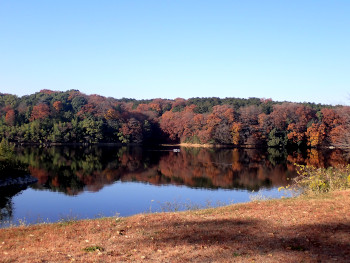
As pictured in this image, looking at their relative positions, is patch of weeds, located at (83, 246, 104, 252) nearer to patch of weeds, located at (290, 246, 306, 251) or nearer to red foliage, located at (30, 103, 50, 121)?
patch of weeds, located at (290, 246, 306, 251)

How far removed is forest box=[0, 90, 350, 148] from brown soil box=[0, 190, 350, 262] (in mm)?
52451

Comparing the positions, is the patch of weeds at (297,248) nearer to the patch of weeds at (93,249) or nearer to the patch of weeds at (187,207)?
the patch of weeds at (93,249)

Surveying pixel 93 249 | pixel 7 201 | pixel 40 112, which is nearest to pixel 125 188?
pixel 7 201

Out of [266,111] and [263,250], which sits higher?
[266,111]

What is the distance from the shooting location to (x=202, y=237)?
22.7ft

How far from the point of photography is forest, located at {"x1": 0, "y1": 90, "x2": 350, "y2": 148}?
6175cm

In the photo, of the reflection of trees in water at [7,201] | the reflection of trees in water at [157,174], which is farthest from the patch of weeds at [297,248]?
the reflection of trees in water at [157,174]

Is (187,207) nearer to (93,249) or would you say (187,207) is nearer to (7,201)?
(93,249)

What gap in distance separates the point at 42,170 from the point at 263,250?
1130 inches

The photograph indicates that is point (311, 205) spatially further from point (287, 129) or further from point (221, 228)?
point (287, 129)

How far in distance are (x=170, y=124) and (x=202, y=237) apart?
68236 mm

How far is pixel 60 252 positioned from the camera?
6.38 metres

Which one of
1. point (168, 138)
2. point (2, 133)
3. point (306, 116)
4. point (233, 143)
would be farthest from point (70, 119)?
point (306, 116)

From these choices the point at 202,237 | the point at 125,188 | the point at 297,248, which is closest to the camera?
the point at 297,248
